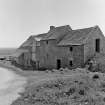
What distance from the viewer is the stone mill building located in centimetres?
3206

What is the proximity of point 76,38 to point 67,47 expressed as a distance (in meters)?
2.73

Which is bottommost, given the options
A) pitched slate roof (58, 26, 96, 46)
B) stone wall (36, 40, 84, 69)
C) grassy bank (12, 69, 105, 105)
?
grassy bank (12, 69, 105, 105)

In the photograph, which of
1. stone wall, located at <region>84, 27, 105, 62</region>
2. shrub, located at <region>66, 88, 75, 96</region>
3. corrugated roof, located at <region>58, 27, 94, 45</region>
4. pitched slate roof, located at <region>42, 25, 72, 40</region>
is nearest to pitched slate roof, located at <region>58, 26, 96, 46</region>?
corrugated roof, located at <region>58, 27, 94, 45</region>

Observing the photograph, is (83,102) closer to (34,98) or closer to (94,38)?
(34,98)

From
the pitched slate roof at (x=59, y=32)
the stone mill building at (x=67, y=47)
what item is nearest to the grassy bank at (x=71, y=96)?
the stone mill building at (x=67, y=47)

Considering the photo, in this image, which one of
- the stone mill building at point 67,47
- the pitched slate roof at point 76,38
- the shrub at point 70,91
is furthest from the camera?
the pitched slate roof at point 76,38

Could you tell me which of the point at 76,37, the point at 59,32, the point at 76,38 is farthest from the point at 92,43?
the point at 59,32

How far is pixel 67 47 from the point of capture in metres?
34.4

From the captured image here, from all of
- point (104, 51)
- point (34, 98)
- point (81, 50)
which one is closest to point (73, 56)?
point (81, 50)

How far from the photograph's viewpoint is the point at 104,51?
120 ft

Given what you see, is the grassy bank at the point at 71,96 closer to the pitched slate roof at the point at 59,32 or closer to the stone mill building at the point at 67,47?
the stone mill building at the point at 67,47

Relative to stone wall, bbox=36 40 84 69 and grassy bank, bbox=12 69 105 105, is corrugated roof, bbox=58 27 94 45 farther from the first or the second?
grassy bank, bbox=12 69 105 105

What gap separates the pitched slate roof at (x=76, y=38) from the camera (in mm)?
32594

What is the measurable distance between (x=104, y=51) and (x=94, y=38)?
16.7ft
